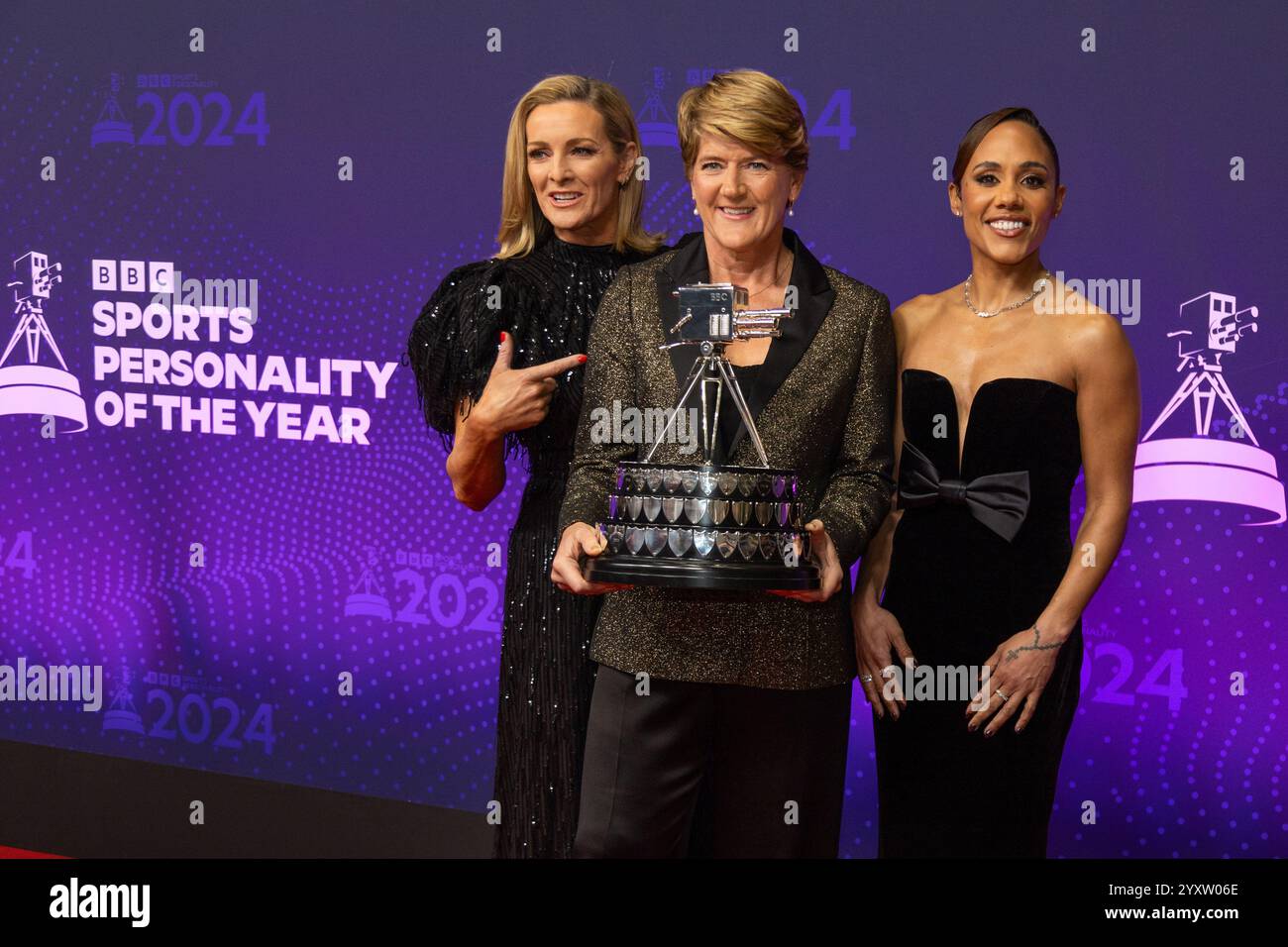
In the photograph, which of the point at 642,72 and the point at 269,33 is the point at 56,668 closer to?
the point at 269,33

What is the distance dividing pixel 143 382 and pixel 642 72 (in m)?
1.99

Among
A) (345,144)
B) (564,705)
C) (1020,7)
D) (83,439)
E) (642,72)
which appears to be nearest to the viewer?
(564,705)

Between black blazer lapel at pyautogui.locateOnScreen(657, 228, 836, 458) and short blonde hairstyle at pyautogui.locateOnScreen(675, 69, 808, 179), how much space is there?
0.19 m

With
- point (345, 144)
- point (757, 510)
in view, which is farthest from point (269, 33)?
point (757, 510)

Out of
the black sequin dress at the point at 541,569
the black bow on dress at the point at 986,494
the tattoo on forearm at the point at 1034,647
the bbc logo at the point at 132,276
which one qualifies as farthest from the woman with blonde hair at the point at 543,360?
the bbc logo at the point at 132,276

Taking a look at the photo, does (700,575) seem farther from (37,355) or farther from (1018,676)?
(37,355)

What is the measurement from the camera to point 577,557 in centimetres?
237

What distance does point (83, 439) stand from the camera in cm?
492

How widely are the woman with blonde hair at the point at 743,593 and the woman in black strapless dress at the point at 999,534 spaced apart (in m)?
0.18

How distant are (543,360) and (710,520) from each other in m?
0.72

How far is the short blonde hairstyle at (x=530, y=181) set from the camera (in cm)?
282

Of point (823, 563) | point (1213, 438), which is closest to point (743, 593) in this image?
point (823, 563)

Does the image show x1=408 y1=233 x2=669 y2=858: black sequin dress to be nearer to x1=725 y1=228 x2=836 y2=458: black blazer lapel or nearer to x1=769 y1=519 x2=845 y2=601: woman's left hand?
x1=725 y1=228 x2=836 y2=458: black blazer lapel

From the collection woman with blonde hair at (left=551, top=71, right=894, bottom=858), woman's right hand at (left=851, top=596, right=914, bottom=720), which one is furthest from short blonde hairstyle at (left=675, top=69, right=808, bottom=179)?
woman's right hand at (left=851, top=596, right=914, bottom=720)
